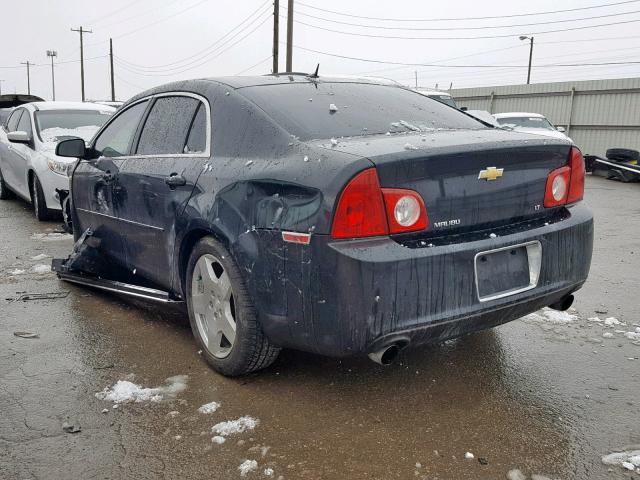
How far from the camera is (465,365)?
3422 millimetres

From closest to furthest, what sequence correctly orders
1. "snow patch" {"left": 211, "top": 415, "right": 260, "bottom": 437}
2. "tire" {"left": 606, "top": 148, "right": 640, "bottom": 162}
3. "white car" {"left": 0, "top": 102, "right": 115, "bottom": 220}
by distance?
"snow patch" {"left": 211, "top": 415, "right": 260, "bottom": 437}
"white car" {"left": 0, "top": 102, "right": 115, "bottom": 220}
"tire" {"left": 606, "top": 148, "right": 640, "bottom": 162}

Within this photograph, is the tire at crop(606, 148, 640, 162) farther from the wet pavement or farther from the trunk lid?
the trunk lid

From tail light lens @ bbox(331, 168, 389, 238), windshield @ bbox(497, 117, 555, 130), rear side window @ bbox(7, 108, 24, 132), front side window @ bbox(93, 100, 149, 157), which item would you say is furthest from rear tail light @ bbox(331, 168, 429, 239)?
windshield @ bbox(497, 117, 555, 130)

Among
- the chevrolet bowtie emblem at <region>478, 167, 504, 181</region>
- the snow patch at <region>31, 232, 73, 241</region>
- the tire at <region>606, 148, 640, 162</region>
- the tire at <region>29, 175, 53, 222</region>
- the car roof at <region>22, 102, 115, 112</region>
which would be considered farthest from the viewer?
the tire at <region>606, 148, 640, 162</region>

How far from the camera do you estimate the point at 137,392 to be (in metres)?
3.06

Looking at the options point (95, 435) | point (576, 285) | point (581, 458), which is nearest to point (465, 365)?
point (576, 285)

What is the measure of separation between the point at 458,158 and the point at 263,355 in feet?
4.45

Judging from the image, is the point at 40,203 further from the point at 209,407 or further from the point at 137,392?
the point at 209,407

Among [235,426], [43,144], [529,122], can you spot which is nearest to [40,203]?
[43,144]

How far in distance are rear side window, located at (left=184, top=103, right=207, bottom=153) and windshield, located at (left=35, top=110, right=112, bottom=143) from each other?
506 centimetres

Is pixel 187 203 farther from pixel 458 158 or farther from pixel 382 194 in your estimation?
pixel 458 158

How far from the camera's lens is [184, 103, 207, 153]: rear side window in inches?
133

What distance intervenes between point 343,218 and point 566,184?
136 centimetres

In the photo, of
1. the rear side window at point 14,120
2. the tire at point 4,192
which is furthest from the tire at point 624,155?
the tire at point 4,192
